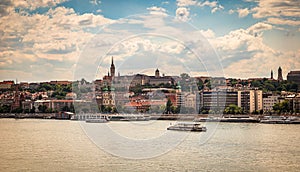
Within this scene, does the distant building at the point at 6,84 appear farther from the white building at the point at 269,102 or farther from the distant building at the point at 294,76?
the white building at the point at 269,102

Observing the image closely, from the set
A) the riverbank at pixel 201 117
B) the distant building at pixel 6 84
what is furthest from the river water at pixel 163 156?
the distant building at pixel 6 84

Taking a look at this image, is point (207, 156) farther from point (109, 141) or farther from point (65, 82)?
point (65, 82)

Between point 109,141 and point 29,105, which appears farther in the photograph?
point 29,105

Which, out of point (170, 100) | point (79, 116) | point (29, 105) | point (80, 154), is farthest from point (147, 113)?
point (80, 154)

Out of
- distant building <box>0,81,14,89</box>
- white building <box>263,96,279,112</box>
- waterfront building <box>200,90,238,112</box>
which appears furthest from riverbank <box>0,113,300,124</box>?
distant building <box>0,81,14,89</box>

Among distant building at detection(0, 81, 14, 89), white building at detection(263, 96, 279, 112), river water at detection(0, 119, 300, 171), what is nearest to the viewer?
river water at detection(0, 119, 300, 171)

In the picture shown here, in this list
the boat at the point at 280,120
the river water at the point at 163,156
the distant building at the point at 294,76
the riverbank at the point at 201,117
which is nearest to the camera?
the river water at the point at 163,156

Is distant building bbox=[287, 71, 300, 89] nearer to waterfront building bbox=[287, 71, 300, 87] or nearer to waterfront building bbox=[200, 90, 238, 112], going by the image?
waterfront building bbox=[287, 71, 300, 87]

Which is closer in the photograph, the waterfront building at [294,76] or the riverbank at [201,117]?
the riverbank at [201,117]

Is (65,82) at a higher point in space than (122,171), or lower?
higher

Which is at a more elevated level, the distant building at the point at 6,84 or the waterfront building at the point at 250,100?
the distant building at the point at 6,84

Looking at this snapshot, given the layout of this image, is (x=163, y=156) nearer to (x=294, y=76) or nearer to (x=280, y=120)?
(x=280, y=120)
